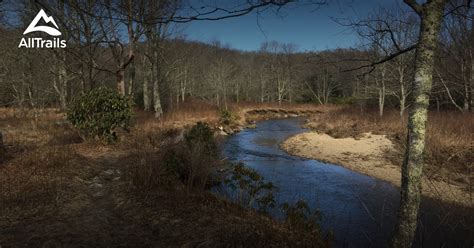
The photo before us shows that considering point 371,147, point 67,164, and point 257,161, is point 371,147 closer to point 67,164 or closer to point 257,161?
point 257,161

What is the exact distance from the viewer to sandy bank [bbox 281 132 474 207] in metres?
8.42

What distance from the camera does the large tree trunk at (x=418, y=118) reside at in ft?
9.50

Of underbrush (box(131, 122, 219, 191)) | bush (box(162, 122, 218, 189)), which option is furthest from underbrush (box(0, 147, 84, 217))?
bush (box(162, 122, 218, 189))

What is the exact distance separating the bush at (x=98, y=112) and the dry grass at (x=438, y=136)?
8.86m

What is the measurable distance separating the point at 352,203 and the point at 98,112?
7957 mm

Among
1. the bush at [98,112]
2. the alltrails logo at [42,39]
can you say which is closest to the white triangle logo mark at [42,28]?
the alltrails logo at [42,39]

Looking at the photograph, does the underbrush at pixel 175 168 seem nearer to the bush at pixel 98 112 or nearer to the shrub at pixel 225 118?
the bush at pixel 98 112

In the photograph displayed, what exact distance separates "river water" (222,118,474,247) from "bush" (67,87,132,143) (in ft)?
15.4

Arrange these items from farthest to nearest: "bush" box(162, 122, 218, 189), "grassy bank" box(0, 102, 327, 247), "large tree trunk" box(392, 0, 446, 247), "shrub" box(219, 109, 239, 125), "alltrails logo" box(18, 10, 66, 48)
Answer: "shrub" box(219, 109, 239, 125), "alltrails logo" box(18, 10, 66, 48), "bush" box(162, 122, 218, 189), "grassy bank" box(0, 102, 327, 247), "large tree trunk" box(392, 0, 446, 247)

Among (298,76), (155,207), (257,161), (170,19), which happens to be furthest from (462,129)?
(298,76)

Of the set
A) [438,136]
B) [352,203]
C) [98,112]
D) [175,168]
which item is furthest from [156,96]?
[438,136]

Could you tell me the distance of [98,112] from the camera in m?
10.2

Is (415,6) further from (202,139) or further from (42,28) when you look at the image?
(42,28)

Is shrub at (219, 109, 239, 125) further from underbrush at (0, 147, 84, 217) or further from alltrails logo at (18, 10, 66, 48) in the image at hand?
underbrush at (0, 147, 84, 217)
